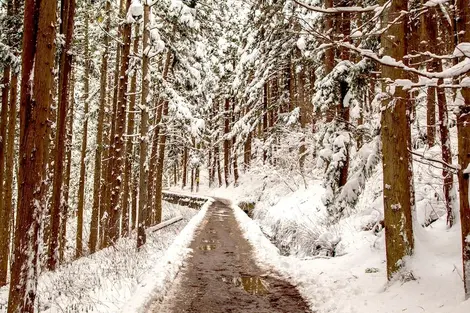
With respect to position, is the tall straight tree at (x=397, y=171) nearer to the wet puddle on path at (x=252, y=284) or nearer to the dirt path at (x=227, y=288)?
the dirt path at (x=227, y=288)

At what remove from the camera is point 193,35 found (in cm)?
1750

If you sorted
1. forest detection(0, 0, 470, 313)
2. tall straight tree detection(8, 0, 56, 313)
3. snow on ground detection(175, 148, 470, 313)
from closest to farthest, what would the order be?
forest detection(0, 0, 470, 313) < snow on ground detection(175, 148, 470, 313) < tall straight tree detection(8, 0, 56, 313)

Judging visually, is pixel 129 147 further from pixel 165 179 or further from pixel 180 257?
pixel 165 179

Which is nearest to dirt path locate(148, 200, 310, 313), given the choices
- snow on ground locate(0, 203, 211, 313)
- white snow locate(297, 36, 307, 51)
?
snow on ground locate(0, 203, 211, 313)

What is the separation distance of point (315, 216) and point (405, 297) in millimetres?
6385

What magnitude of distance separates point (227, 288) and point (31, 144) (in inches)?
172

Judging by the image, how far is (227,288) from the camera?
7.21 meters

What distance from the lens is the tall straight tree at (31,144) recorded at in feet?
16.6

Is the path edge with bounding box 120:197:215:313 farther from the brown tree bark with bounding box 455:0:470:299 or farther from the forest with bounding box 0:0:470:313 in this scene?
the brown tree bark with bounding box 455:0:470:299

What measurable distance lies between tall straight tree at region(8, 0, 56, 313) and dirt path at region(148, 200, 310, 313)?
6.12 ft

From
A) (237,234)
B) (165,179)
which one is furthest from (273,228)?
(165,179)

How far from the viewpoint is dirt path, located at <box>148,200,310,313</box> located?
6.00m

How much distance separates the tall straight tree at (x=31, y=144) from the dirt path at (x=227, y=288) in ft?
6.12

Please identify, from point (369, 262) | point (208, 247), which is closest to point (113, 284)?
point (369, 262)
